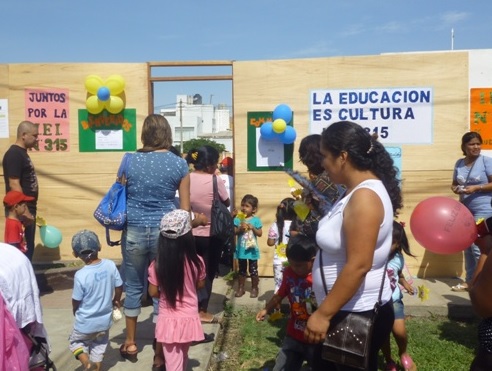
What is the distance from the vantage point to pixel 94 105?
662 cm

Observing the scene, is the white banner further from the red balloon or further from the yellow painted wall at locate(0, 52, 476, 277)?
the red balloon

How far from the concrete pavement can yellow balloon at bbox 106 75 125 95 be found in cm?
244

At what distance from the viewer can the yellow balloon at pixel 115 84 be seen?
21.7ft

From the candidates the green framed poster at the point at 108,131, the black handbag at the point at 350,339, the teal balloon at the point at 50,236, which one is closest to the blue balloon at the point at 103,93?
the green framed poster at the point at 108,131

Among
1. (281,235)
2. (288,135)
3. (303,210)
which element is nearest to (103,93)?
(288,135)

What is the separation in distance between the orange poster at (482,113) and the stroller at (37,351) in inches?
222

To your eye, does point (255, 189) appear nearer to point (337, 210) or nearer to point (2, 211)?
point (2, 211)

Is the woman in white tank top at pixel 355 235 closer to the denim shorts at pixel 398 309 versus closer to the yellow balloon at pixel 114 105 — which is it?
the denim shorts at pixel 398 309

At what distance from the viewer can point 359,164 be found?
2.39m

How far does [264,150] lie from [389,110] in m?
1.69

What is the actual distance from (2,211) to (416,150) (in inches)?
222

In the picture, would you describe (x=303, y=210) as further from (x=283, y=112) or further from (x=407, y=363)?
(x=283, y=112)

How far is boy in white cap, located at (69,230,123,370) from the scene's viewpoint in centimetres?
360

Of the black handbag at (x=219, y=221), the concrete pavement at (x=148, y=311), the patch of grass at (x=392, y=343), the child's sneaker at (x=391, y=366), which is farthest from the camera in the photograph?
the black handbag at (x=219, y=221)
